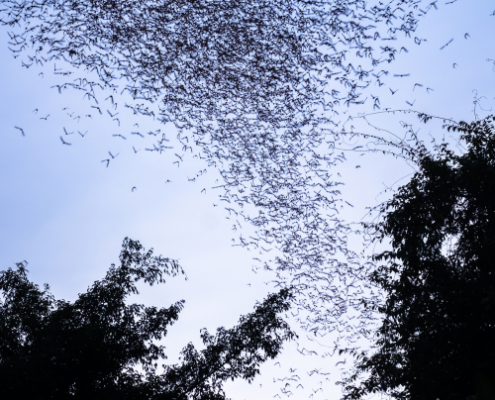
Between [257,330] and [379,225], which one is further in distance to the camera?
[257,330]

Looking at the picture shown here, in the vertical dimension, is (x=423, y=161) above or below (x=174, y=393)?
above

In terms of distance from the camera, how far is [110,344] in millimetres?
16359

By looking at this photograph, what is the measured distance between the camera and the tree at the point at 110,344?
15.2 m

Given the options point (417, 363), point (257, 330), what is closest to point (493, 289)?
point (417, 363)

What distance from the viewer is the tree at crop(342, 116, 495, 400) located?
43.2ft

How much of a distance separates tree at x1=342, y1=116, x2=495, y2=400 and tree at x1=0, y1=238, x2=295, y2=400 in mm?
4368

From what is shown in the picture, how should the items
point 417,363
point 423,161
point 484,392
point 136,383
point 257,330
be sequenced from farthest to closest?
point 257,330 < point 136,383 < point 423,161 < point 417,363 < point 484,392

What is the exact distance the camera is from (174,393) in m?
16.8

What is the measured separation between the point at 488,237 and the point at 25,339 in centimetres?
1404

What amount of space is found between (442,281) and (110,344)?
32.8ft

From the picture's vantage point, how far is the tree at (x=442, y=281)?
43.2 ft

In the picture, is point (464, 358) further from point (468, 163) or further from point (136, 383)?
point (136, 383)

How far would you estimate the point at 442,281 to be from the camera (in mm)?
13625

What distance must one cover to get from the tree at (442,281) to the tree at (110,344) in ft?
14.3
